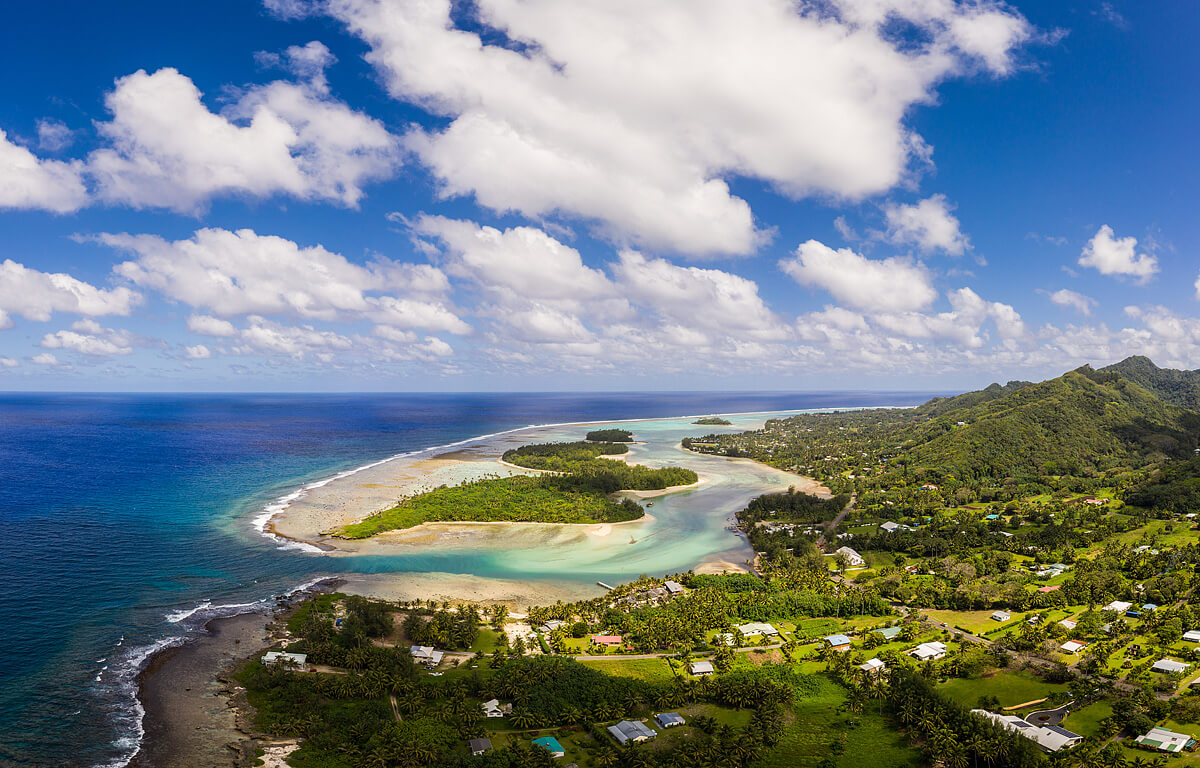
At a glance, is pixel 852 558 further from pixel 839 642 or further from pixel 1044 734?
pixel 1044 734

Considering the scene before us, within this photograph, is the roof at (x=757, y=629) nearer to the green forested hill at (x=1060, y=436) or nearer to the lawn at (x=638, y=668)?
the lawn at (x=638, y=668)

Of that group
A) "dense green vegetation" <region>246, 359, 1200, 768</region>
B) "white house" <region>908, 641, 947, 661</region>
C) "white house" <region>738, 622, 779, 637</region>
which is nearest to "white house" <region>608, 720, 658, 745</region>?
"dense green vegetation" <region>246, 359, 1200, 768</region>

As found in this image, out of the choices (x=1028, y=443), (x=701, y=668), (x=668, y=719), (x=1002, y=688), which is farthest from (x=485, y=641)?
(x=1028, y=443)

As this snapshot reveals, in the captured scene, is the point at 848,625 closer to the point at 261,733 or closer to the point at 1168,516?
the point at 261,733

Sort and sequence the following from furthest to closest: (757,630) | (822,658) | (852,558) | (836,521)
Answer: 1. (836,521)
2. (852,558)
3. (757,630)
4. (822,658)

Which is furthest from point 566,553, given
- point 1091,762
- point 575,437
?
point 575,437

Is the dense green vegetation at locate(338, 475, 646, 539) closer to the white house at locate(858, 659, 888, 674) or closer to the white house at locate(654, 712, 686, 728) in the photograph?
the white house at locate(858, 659, 888, 674)
